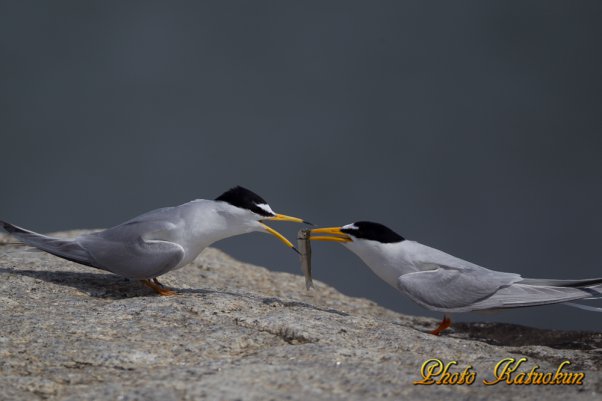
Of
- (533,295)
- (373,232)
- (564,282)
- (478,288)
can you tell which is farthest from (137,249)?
(564,282)

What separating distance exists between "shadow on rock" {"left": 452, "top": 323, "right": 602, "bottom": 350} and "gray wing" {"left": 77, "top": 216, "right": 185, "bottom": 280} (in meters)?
2.11

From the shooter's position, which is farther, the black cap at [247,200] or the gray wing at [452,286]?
the black cap at [247,200]

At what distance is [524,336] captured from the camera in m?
5.48

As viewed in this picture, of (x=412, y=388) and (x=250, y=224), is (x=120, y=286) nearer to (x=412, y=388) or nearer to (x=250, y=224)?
(x=250, y=224)

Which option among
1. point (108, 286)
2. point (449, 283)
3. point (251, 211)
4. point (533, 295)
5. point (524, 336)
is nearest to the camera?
point (533, 295)

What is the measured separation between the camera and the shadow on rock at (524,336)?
16.6 ft

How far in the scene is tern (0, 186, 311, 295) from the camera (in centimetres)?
476

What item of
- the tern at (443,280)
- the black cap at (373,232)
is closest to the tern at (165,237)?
the black cap at (373,232)

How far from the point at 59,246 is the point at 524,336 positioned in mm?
3176

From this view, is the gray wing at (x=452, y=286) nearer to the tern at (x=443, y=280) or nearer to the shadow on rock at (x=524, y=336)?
the tern at (x=443, y=280)

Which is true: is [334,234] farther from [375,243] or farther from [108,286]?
[108,286]

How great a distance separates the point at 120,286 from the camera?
16.9 feet

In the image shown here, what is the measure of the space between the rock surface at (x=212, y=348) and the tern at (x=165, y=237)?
21 centimetres

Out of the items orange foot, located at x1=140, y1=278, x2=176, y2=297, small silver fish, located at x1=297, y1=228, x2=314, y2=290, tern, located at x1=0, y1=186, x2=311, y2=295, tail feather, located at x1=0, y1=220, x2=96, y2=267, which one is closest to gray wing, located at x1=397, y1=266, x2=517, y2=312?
small silver fish, located at x1=297, y1=228, x2=314, y2=290
